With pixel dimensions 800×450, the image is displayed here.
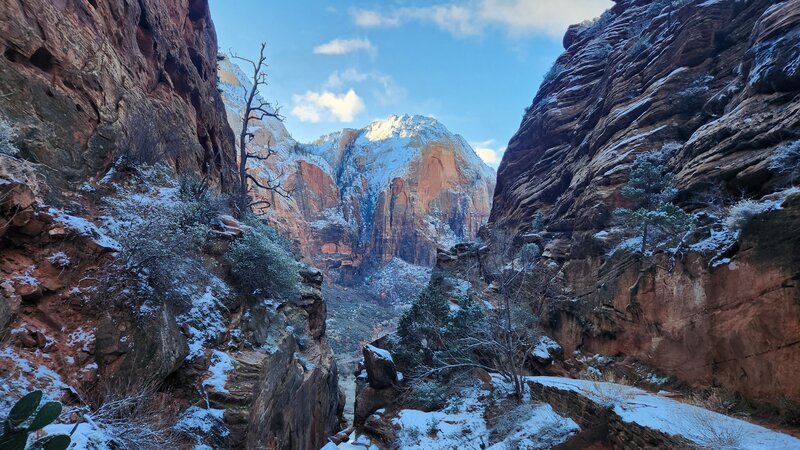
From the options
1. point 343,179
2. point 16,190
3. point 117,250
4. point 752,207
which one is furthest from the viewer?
point 343,179

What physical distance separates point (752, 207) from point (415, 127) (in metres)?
88.1

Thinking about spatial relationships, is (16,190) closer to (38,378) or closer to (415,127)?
(38,378)

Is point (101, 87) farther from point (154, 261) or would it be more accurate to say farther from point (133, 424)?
point (133, 424)

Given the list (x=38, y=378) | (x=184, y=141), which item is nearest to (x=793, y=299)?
(x=38, y=378)

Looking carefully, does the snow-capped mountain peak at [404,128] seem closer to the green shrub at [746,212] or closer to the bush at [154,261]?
the green shrub at [746,212]

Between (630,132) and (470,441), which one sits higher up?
(630,132)

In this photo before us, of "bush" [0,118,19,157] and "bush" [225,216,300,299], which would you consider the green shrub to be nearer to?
"bush" [225,216,300,299]

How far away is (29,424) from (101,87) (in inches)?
357

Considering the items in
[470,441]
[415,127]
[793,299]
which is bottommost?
[470,441]

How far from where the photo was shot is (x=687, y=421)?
5.67m

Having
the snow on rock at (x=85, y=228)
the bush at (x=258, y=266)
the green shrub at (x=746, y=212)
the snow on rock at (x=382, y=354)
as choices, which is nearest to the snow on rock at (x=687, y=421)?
the green shrub at (x=746, y=212)

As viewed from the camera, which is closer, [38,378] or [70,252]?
[38,378]

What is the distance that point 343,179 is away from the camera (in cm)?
8881

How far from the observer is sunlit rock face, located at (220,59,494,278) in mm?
71312
